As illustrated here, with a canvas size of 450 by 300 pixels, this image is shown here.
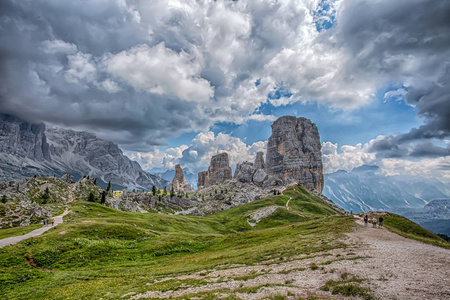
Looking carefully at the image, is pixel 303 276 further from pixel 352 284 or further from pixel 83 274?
pixel 83 274

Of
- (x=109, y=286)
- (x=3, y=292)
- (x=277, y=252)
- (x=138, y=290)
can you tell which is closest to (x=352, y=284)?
(x=277, y=252)

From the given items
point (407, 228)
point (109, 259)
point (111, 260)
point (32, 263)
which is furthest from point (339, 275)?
point (32, 263)

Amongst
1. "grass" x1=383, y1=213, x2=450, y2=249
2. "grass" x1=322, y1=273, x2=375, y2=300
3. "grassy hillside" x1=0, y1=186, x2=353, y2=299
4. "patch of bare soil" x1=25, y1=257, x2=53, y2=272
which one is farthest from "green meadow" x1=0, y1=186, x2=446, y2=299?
"grass" x1=322, y1=273, x2=375, y2=300

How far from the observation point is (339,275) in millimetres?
20328

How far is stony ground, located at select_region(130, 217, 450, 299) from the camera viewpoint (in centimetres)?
1647

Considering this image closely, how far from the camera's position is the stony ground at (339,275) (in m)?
16.5

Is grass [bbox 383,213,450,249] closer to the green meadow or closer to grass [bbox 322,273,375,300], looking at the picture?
the green meadow

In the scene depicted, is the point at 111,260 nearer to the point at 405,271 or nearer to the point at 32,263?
the point at 32,263

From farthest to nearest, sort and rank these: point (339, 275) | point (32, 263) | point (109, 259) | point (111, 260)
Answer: point (109, 259)
point (111, 260)
point (32, 263)
point (339, 275)

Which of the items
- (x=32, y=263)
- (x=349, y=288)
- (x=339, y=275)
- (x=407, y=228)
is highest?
(x=407, y=228)

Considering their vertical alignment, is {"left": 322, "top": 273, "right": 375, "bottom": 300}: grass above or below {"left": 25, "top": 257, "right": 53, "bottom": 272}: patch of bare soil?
above

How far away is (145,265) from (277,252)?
78.9 ft

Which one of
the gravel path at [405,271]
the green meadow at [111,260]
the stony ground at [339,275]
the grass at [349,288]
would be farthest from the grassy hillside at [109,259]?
the grass at [349,288]

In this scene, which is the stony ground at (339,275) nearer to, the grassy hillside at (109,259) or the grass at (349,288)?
the grass at (349,288)
